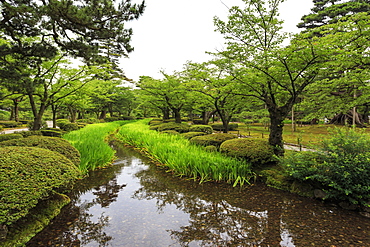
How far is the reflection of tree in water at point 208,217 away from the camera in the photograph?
2.85 meters

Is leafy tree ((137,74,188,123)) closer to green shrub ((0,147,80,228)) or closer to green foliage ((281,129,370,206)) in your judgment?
green foliage ((281,129,370,206))

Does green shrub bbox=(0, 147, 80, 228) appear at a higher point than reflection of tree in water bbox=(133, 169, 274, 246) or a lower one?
higher

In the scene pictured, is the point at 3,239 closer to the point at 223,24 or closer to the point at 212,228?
the point at 212,228

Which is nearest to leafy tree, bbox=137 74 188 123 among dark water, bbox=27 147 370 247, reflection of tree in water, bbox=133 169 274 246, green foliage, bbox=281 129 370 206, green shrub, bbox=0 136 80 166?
green shrub, bbox=0 136 80 166

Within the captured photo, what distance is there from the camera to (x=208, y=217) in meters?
3.46

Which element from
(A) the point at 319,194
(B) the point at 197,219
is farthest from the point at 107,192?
(A) the point at 319,194

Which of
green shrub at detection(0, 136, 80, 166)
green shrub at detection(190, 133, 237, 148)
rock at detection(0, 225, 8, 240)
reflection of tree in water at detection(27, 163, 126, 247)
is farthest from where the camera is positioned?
green shrub at detection(190, 133, 237, 148)

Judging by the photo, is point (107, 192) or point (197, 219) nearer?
point (197, 219)

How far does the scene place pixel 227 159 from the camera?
223 inches

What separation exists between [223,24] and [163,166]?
5299 mm

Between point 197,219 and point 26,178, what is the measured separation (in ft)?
9.47

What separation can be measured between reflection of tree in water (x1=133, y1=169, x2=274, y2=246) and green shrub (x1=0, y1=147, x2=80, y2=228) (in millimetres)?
1852

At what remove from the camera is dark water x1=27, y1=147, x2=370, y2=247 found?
279 cm

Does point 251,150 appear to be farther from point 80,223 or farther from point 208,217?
point 80,223
